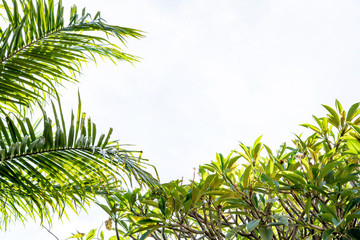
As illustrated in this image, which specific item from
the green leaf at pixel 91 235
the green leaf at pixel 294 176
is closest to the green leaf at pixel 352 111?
the green leaf at pixel 294 176

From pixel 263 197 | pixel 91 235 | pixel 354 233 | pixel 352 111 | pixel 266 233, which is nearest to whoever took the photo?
pixel 354 233

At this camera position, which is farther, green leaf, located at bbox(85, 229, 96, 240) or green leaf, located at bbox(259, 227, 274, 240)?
green leaf, located at bbox(85, 229, 96, 240)

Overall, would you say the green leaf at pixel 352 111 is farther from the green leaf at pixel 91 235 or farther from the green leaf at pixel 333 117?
the green leaf at pixel 91 235

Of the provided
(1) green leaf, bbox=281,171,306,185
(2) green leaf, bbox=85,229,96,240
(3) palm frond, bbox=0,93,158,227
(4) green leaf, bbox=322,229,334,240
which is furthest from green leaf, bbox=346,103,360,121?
(2) green leaf, bbox=85,229,96,240

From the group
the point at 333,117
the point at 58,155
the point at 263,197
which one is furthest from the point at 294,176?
the point at 58,155

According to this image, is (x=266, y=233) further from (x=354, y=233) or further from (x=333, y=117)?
(x=333, y=117)

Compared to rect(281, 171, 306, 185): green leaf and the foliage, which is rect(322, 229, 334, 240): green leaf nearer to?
the foliage

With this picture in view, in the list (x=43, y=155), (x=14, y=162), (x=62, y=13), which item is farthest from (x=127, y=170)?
(x=62, y=13)

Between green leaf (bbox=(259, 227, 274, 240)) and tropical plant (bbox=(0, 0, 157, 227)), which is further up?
tropical plant (bbox=(0, 0, 157, 227))

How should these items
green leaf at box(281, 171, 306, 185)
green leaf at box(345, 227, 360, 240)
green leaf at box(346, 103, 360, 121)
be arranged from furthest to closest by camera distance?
green leaf at box(346, 103, 360, 121) → green leaf at box(281, 171, 306, 185) → green leaf at box(345, 227, 360, 240)

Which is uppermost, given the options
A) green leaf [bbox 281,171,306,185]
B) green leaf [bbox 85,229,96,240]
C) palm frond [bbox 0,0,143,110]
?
palm frond [bbox 0,0,143,110]

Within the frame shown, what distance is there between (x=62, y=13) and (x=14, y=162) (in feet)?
3.51

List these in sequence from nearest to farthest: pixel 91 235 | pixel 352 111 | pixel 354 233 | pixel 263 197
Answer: pixel 354 233 → pixel 263 197 → pixel 352 111 → pixel 91 235

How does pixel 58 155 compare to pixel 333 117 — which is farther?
pixel 333 117
